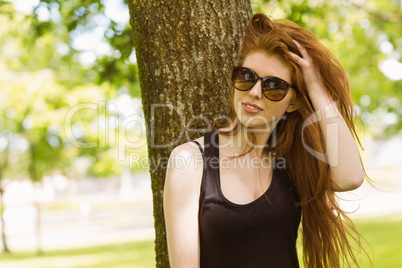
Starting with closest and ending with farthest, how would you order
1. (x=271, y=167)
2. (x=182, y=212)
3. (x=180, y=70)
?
(x=182, y=212), (x=271, y=167), (x=180, y=70)

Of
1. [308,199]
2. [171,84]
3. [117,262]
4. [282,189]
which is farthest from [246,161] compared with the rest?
[117,262]

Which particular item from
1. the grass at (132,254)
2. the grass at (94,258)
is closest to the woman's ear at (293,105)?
the grass at (132,254)

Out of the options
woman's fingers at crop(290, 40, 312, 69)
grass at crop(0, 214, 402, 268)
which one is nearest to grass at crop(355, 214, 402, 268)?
grass at crop(0, 214, 402, 268)

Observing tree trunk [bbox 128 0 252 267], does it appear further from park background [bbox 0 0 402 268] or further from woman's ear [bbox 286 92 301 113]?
park background [bbox 0 0 402 268]

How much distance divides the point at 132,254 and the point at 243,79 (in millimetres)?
10612

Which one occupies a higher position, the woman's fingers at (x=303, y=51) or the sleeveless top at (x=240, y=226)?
the woman's fingers at (x=303, y=51)

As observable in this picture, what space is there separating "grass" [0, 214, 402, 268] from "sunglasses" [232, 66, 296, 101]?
752 centimetres

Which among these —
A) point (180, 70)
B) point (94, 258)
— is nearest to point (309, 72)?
point (180, 70)

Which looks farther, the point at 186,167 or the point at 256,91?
the point at 256,91

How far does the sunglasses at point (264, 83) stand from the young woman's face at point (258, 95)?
0.7 inches

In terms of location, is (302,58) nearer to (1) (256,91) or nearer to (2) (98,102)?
(1) (256,91)

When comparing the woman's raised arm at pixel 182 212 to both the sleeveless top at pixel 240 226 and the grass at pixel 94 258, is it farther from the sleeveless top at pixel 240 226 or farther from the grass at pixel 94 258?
the grass at pixel 94 258

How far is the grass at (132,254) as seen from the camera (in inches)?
396

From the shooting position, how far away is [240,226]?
2002mm
